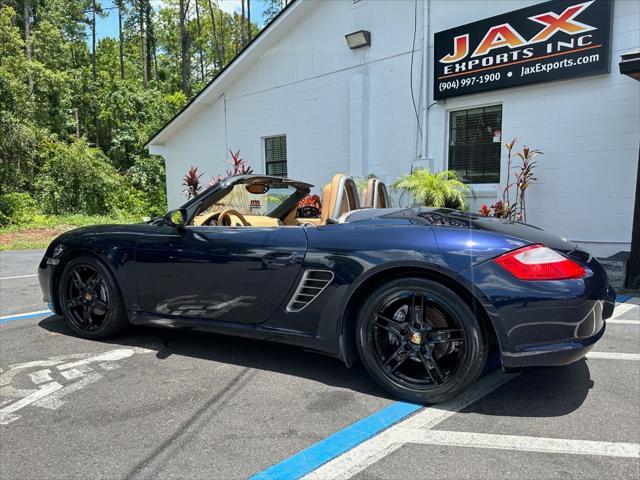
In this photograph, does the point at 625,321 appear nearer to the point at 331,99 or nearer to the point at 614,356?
the point at 614,356

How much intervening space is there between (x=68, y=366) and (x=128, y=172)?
22.5 meters

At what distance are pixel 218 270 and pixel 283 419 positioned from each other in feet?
3.63

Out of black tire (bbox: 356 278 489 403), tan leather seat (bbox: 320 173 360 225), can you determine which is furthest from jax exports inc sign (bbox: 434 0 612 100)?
black tire (bbox: 356 278 489 403)

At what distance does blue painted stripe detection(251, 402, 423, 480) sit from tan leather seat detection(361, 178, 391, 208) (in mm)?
1875

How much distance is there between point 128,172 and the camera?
23.7 meters

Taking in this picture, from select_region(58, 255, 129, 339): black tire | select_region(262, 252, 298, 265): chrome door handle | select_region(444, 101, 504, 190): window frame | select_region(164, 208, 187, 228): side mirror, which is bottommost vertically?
select_region(58, 255, 129, 339): black tire

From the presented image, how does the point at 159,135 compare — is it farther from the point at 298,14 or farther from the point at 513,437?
the point at 513,437

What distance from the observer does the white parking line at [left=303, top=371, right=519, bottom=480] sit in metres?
2.01

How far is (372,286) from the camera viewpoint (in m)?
2.69

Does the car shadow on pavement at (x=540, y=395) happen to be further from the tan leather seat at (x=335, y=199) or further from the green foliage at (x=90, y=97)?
the green foliage at (x=90, y=97)

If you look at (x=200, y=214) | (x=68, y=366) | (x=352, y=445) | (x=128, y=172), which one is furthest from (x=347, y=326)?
(x=128, y=172)

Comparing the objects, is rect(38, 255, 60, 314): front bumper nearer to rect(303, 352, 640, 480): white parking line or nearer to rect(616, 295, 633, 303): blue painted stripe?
rect(303, 352, 640, 480): white parking line

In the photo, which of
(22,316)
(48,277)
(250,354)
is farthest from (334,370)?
(22,316)

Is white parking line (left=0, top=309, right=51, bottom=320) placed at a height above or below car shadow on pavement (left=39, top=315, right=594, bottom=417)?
below
